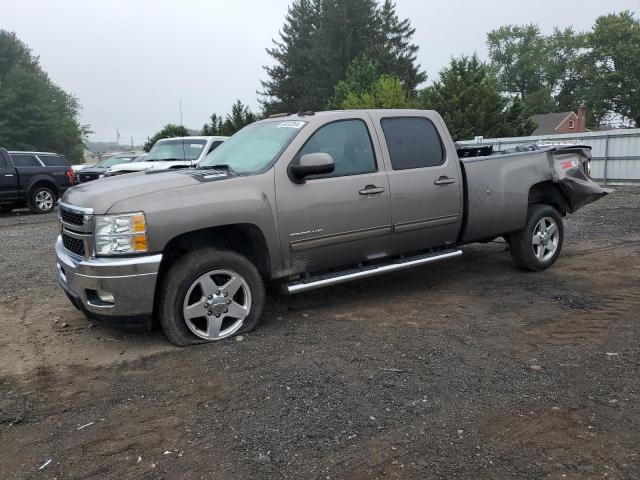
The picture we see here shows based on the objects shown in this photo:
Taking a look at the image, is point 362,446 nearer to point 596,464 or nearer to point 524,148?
point 596,464

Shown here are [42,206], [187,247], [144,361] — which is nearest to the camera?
[144,361]

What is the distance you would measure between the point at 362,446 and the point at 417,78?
1920 inches

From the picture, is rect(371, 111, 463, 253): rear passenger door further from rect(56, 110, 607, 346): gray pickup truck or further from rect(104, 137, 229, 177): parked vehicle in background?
rect(104, 137, 229, 177): parked vehicle in background

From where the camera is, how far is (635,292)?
18.5 ft

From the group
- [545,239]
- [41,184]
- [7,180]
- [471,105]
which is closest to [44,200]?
[41,184]

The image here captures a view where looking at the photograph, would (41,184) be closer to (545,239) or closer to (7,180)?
(7,180)

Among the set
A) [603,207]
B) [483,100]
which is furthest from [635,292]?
[483,100]

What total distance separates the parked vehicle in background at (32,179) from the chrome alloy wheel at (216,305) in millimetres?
12554

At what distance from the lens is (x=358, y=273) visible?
16.7 feet

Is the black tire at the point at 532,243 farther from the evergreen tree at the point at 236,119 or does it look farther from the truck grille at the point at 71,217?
the evergreen tree at the point at 236,119

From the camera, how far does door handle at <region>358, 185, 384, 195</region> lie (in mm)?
5069

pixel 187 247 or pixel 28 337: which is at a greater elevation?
pixel 187 247

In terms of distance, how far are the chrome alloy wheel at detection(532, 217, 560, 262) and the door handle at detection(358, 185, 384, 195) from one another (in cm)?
232

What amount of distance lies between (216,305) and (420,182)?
7.66 feet
